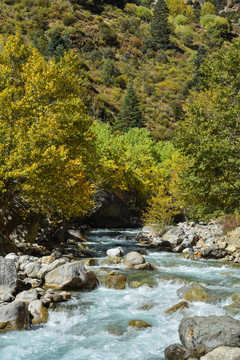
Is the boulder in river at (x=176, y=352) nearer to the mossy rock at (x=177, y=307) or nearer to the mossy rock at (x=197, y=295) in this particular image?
the mossy rock at (x=177, y=307)

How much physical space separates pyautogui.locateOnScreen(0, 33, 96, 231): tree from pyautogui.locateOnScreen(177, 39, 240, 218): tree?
22.5 feet

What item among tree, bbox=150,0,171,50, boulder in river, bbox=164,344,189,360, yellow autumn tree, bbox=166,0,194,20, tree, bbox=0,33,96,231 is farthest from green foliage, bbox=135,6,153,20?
boulder in river, bbox=164,344,189,360

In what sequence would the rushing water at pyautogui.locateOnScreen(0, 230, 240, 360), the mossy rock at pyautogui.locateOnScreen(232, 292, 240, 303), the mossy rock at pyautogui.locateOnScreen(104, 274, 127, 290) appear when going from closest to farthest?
1. the rushing water at pyautogui.locateOnScreen(0, 230, 240, 360)
2. the mossy rock at pyautogui.locateOnScreen(232, 292, 240, 303)
3. the mossy rock at pyautogui.locateOnScreen(104, 274, 127, 290)

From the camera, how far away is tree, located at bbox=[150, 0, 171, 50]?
112 metres

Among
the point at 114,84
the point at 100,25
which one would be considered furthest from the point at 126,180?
the point at 100,25

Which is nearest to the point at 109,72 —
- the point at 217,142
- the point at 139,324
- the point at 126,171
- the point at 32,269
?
the point at 126,171

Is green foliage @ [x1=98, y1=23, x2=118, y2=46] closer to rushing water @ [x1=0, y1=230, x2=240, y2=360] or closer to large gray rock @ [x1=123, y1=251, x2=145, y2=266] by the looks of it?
large gray rock @ [x1=123, y1=251, x2=145, y2=266]

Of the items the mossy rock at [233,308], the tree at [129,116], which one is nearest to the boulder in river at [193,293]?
the mossy rock at [233,308]

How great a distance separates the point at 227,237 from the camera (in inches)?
973

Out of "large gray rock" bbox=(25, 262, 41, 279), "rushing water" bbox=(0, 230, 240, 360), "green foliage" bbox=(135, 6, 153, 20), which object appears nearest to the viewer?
"rushing water" bbox=(0, 230, 240, 360)

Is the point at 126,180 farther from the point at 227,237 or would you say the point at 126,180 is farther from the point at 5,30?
the point at 5,30

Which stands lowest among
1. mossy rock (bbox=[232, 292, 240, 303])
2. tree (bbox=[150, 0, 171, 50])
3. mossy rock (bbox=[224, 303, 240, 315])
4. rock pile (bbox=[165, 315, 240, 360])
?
mossy rock (bbox=[232, 292, 240, 303])

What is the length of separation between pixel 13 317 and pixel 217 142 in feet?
41.9

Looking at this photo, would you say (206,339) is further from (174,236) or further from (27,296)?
(174,236)
